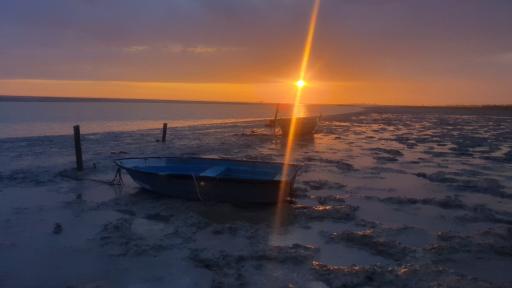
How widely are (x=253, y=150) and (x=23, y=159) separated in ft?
36.9

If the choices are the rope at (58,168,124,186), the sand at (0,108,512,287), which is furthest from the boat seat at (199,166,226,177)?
the rope at (58,168,124,186)

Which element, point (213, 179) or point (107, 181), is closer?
point (213, 179)

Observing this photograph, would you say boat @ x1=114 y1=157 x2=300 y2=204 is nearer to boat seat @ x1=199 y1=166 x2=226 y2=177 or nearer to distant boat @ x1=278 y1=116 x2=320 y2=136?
boat seat @ x1=199 y1=166 x2=226 y2=177

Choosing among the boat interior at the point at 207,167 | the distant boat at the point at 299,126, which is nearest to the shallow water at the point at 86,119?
the distant boat at the point at 299,126

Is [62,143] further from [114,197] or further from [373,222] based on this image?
[373,222]

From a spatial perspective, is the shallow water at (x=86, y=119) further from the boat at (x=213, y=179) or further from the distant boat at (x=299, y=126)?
the boat at (x=213, y=179)

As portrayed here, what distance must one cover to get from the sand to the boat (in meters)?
0.29

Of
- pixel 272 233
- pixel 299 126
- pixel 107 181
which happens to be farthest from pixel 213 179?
pixel 299 126

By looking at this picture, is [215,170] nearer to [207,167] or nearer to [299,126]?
[207,167]

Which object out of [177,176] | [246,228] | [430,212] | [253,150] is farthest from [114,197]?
[253,150]

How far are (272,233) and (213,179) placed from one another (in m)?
2.60

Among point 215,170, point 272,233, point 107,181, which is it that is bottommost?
point 107,181

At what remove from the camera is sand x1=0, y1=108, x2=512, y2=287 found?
21.9 feet

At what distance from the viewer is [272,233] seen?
882 cm
